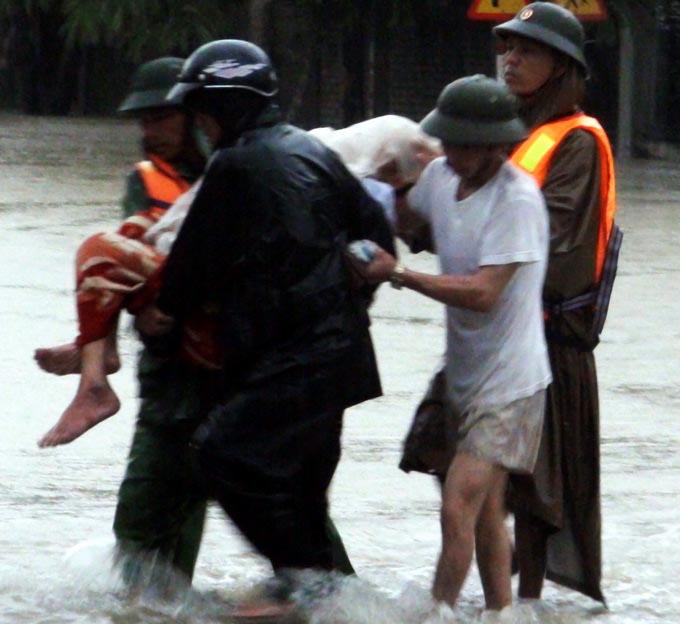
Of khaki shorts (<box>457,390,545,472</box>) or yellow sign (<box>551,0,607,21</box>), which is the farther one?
yellow sign (<box>551,0,607,21</box>)

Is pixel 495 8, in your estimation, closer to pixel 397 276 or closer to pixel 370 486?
pixel 370 486

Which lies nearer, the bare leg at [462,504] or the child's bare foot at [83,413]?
the bare leg at [462,504]

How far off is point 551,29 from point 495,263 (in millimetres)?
743

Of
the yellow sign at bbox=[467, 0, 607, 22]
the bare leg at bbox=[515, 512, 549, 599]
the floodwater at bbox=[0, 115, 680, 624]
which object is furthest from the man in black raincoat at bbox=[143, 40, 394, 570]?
the yellow sign at bbox=[467, 0, 607, 22]

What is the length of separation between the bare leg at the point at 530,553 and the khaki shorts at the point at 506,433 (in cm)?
38

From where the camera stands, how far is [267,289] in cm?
455

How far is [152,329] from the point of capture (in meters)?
4.73

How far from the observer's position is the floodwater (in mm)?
5184

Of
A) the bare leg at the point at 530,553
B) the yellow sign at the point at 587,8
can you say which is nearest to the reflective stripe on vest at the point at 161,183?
the bare leg at the point at 530,553

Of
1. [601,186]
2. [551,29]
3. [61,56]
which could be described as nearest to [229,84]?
[551,29]

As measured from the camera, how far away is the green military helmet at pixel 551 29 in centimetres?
484

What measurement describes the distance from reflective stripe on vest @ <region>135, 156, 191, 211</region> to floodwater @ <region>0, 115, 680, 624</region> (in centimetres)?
102

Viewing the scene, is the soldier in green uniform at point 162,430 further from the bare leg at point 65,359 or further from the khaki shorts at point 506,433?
the khaki shorts at point 506,433

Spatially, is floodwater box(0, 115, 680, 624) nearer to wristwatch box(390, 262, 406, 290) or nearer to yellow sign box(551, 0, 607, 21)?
wristwatch box(390, 262, 406, 290)
